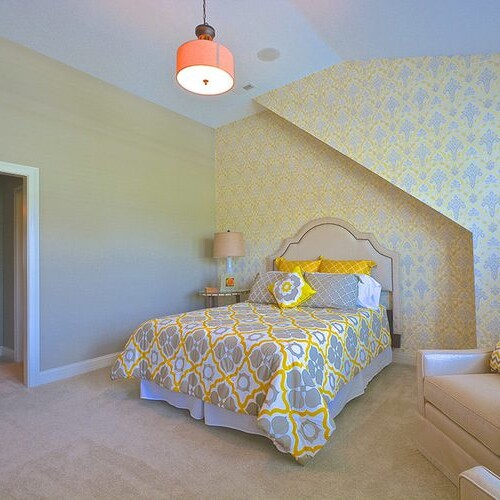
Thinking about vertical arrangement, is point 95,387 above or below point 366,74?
below

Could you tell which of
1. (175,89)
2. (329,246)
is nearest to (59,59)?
(175,89)

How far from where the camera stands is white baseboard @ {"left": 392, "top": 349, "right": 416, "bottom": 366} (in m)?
3.67

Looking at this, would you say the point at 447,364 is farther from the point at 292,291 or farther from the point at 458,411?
the point at 292,291

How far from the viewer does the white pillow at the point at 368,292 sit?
11.4 ft

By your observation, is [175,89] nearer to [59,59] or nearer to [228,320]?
[59,59]

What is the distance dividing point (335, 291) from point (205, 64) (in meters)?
2.29

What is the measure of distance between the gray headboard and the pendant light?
233 cm

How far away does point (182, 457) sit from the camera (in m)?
2.02

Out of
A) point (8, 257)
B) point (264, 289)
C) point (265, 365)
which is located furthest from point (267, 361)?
point (8, 257)

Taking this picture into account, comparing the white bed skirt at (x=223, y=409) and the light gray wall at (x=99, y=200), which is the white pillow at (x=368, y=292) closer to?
the white bed skirt at (x=223, y=409)

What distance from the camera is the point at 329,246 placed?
416cm

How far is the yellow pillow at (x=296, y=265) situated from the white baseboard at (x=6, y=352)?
11.0 ft

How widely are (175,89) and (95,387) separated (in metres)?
3.30

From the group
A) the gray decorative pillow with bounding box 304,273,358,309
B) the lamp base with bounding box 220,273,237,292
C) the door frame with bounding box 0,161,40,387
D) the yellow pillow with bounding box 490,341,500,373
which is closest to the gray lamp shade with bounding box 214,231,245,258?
the lamp base with bounding box 220,273,237,292
